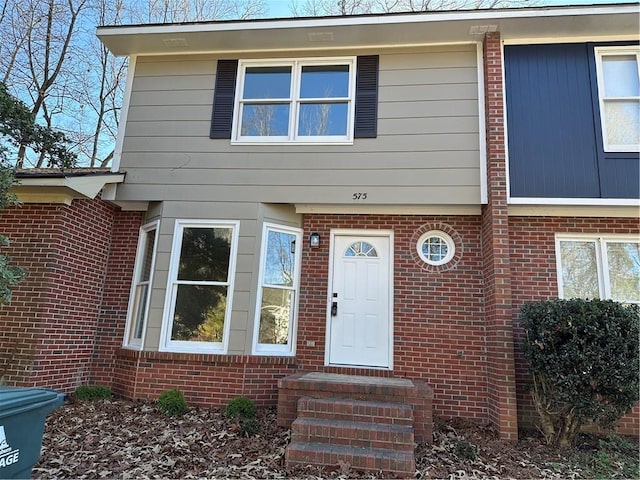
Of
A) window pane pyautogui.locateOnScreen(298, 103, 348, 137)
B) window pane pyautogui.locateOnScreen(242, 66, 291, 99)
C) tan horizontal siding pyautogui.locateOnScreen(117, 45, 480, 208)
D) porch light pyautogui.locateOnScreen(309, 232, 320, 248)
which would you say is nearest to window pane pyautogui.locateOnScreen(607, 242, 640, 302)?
tan horizontal siding pyautogui.locateOnScreen(117, 45, 480, 208)

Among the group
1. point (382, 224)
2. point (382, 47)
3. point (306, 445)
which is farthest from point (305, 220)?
point (306, 445)

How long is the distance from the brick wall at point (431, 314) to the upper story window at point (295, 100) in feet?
4.79

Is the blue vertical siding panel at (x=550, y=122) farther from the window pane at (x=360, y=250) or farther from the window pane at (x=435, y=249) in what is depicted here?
the window pane at (x=360, y=250)

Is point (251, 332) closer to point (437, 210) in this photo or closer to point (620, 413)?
point (437, 210)

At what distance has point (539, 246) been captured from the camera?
5398 millimetres

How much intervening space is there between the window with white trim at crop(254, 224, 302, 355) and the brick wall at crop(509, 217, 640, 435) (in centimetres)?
311

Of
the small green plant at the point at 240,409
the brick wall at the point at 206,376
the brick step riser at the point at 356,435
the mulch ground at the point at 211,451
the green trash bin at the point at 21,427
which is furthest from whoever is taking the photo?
the brick wall at the point at 206,376

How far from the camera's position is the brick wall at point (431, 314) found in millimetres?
5293

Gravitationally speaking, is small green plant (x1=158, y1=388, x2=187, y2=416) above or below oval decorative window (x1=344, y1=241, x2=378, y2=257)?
below

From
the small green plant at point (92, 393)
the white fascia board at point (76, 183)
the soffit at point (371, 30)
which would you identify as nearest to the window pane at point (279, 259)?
the white fascia board at point (76, 183)

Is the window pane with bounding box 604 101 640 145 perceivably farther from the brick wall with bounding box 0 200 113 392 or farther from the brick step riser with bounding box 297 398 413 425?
the brick wall with bounding box 0 200 113 392

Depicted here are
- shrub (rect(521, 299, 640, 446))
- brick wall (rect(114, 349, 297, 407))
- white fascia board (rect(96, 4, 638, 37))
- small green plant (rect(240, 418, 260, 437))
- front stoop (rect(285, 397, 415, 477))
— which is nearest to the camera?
front stoop (rect(285, 397, 415, 477))

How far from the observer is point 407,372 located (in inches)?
214

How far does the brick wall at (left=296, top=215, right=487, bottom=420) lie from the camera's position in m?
5.29
